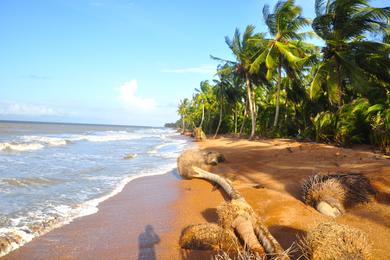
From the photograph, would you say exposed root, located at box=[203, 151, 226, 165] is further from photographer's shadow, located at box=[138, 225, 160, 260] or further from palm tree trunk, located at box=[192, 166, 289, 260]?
palm tree trunk, located at box=[192, 166, 289, 260]

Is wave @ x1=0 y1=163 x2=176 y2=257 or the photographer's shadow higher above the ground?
the photographer's shadow

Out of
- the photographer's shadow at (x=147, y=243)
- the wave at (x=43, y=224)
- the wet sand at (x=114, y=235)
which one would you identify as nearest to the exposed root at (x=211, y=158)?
the wet sand at (x=114, y=235)

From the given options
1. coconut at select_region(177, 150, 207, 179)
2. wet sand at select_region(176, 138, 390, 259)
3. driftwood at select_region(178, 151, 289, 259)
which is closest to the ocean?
coconut at select_region(177, 150, 207, 179)

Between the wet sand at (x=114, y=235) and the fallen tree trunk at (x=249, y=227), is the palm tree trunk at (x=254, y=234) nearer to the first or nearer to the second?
the fallen tree trunk at (x=249, y=227)

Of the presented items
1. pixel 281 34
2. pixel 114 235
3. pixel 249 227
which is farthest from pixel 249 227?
pixel 281 34

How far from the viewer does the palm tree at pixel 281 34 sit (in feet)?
79.0

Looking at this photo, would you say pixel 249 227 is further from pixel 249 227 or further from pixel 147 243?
pixel 147 243

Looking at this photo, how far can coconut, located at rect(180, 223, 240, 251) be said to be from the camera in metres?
5.27

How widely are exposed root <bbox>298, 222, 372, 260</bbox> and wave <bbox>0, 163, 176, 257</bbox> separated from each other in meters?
4.50

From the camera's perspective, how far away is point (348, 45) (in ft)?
59.7

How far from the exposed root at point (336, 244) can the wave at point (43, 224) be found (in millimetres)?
4496

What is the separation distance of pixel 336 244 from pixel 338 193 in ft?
9.05

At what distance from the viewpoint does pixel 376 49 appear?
17.0 meters

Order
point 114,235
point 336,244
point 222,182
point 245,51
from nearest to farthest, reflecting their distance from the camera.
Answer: point 336,244 < point 114,235 < point 222,182 < point 245,51
